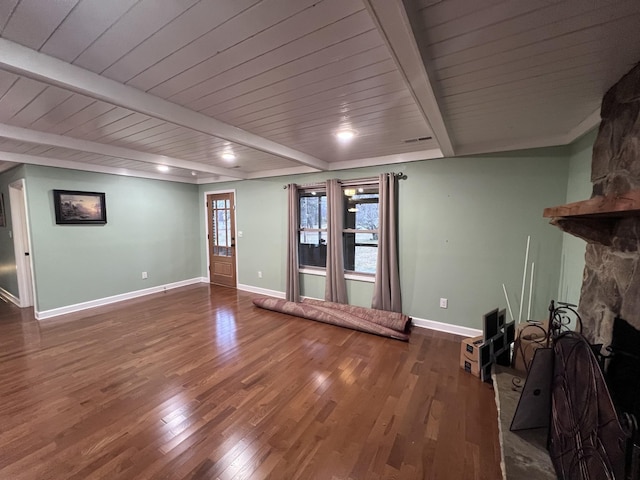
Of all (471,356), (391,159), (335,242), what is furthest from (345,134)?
(471,356)

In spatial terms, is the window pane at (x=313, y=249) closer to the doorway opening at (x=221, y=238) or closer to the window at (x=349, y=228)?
the window at (x=349, y=228)

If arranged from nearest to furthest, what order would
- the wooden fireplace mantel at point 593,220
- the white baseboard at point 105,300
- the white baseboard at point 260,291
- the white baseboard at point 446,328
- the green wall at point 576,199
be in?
1. the wooden fireplace mantel at point 593,220
2. the green wall at point 576,199
3. the white baseboard at point 446,328
4. the white baseboard at point 105,300
5. the white baseboard at point 260,291

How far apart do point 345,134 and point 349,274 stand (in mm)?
2209

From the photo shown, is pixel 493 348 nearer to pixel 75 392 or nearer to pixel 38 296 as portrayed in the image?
pixel 75 392

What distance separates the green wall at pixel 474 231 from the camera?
2.92 m

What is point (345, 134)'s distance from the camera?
2770 millimetres

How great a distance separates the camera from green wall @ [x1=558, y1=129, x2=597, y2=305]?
234 centimetres

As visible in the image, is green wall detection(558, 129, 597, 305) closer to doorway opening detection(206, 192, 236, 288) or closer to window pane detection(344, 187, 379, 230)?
window pane detection(344, 187, 379, 230)

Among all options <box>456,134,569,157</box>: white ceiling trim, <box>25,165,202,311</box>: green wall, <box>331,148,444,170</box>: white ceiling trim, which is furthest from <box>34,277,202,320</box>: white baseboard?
<box>456,134,569,157</box>: white ceiling trim

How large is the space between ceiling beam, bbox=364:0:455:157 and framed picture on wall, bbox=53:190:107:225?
5.02 m

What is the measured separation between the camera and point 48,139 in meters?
2.71

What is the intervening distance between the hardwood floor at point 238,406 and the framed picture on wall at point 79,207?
5.28 ft

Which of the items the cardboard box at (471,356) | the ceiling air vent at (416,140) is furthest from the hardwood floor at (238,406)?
the ceiling air vent at (416,140)

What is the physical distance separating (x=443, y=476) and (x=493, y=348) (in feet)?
4.31
